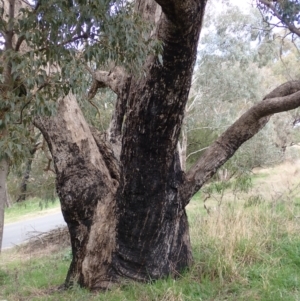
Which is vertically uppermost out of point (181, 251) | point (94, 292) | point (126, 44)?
point (126, 44)

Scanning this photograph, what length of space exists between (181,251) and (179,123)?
4.95ft

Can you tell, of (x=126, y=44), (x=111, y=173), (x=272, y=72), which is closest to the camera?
(x=126, y=44)

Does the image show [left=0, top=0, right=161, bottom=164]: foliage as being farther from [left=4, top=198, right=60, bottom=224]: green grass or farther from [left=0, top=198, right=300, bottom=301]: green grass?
[left=4, top=198, right=60, bottom=224]: green grass

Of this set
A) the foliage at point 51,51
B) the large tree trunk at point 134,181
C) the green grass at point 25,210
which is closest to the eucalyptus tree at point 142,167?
the large tree trunk at point 134,181

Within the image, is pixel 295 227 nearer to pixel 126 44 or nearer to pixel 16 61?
pixel 126 44

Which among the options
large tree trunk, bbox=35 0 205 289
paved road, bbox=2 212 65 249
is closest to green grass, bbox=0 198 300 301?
large tree trunk, bbox=35 0 205 289

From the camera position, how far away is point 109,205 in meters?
5.32

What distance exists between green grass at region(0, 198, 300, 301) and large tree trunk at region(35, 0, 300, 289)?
260 mm

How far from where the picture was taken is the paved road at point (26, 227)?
41.8 ft

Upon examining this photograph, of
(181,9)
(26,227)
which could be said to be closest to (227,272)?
(181,9)

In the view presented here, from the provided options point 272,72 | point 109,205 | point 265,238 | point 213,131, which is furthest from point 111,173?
point 272,72

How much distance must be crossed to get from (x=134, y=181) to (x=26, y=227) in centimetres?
1121

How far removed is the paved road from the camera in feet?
41.8

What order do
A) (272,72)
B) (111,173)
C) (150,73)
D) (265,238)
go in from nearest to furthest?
(150,73) → (111,173) → (265,238) → (272,72)
